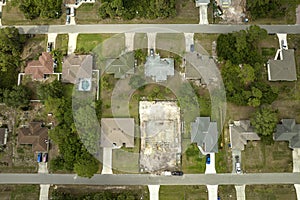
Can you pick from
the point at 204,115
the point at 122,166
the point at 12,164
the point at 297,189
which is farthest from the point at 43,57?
the point at 297,189

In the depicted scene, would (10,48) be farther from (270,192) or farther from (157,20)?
(270,192)

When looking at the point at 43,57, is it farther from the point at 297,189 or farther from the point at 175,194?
the point at 297,189

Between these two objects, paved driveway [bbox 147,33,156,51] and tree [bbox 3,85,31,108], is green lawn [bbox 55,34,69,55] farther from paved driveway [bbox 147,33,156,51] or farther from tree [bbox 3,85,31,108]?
paved driveway [bbox 147,33,156,51]

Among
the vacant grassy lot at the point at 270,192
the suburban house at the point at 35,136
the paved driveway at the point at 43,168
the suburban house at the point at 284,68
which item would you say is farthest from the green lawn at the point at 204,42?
the paved driveway at the point at 43,168

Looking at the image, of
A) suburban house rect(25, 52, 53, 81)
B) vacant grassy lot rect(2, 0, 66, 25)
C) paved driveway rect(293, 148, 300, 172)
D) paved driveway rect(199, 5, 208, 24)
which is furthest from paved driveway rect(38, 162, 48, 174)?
paved driveway rect(293, 148, 300, 172)

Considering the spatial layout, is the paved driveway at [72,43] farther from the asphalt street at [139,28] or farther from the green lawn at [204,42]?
the green lawn at [204,42]
